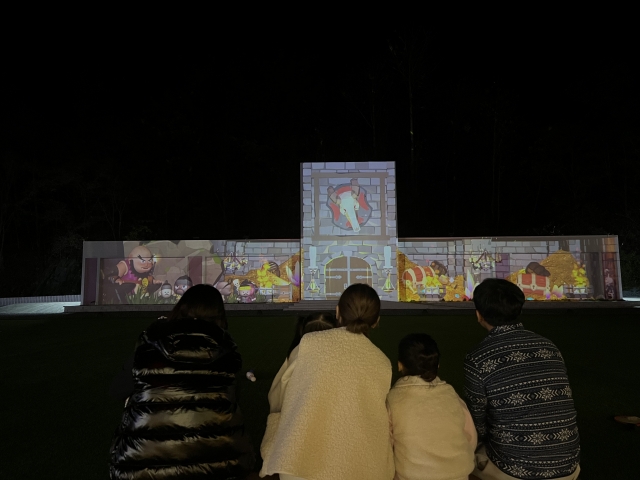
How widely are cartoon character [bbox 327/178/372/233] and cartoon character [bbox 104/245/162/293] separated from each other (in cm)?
787

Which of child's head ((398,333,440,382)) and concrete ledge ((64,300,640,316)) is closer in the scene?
child's head ((398,333,440,382))

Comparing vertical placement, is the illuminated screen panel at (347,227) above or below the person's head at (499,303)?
above

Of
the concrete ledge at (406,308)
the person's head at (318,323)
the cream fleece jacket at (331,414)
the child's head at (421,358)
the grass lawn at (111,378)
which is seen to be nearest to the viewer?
the cream fleece jacket at (331,414)

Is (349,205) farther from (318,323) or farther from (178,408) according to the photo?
(178,408)

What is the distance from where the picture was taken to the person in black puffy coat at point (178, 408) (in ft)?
7.77

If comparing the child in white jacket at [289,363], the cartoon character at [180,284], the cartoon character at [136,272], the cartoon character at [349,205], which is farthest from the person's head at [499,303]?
the cartoon character at [136,272]

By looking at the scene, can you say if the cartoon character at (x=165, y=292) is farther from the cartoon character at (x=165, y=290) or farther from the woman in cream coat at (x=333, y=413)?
the woman in cream coat at (x=333, y=413)

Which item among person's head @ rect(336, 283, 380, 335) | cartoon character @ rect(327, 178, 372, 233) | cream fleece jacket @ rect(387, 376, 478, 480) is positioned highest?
cartoon character @ rect(327, 178, 372, 233)

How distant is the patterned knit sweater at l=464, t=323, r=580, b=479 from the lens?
2.54 meters

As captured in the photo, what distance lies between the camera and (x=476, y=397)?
269 centimetres

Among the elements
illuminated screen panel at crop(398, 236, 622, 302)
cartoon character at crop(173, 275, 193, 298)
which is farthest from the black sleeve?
illuminated screen panel at crop(398, 236, 622, 302)

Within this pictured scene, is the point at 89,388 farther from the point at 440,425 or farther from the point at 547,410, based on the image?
the point at 547,410

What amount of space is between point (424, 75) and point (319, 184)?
40.2ft

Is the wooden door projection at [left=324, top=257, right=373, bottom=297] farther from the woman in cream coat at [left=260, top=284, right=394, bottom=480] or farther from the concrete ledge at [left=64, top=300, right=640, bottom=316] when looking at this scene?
the woman in cream coat at [left=260, top=284, right=394, bottom=480]
